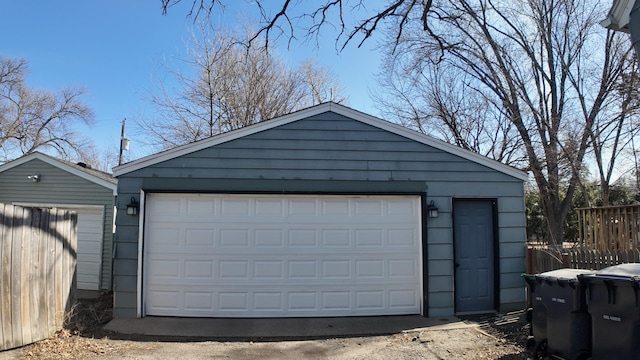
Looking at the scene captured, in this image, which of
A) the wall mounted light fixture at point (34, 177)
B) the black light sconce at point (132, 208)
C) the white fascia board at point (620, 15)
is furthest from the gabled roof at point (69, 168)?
the white fascia board at point (620, 15)

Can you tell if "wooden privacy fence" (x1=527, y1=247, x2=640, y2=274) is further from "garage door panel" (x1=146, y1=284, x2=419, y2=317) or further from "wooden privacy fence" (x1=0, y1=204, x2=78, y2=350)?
"wooden privacy fence" (x1=0, y1=204, x2=78, y2=350)

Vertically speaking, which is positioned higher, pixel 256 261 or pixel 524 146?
pixel 524 146

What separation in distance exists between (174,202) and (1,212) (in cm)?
241

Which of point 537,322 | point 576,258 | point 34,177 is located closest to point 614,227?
point 576,258

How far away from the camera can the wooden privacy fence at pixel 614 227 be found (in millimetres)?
8516

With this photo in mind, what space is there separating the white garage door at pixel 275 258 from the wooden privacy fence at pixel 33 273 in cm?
122

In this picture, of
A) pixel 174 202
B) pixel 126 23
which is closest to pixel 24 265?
pixel 174 202

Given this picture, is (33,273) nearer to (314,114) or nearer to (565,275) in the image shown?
(314,114)

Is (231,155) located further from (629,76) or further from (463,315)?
(629,76)

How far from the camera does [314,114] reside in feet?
23.3

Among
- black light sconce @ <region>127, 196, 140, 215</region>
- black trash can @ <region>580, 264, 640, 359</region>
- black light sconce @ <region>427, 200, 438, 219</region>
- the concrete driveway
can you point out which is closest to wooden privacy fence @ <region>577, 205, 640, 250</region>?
black light sconce @ <region>427, 200, 438, 219</region>

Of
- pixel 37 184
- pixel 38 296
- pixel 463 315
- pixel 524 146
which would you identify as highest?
pixel 524 146

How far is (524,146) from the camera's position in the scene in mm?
16156

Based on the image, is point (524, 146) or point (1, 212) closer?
point (1, 212)
